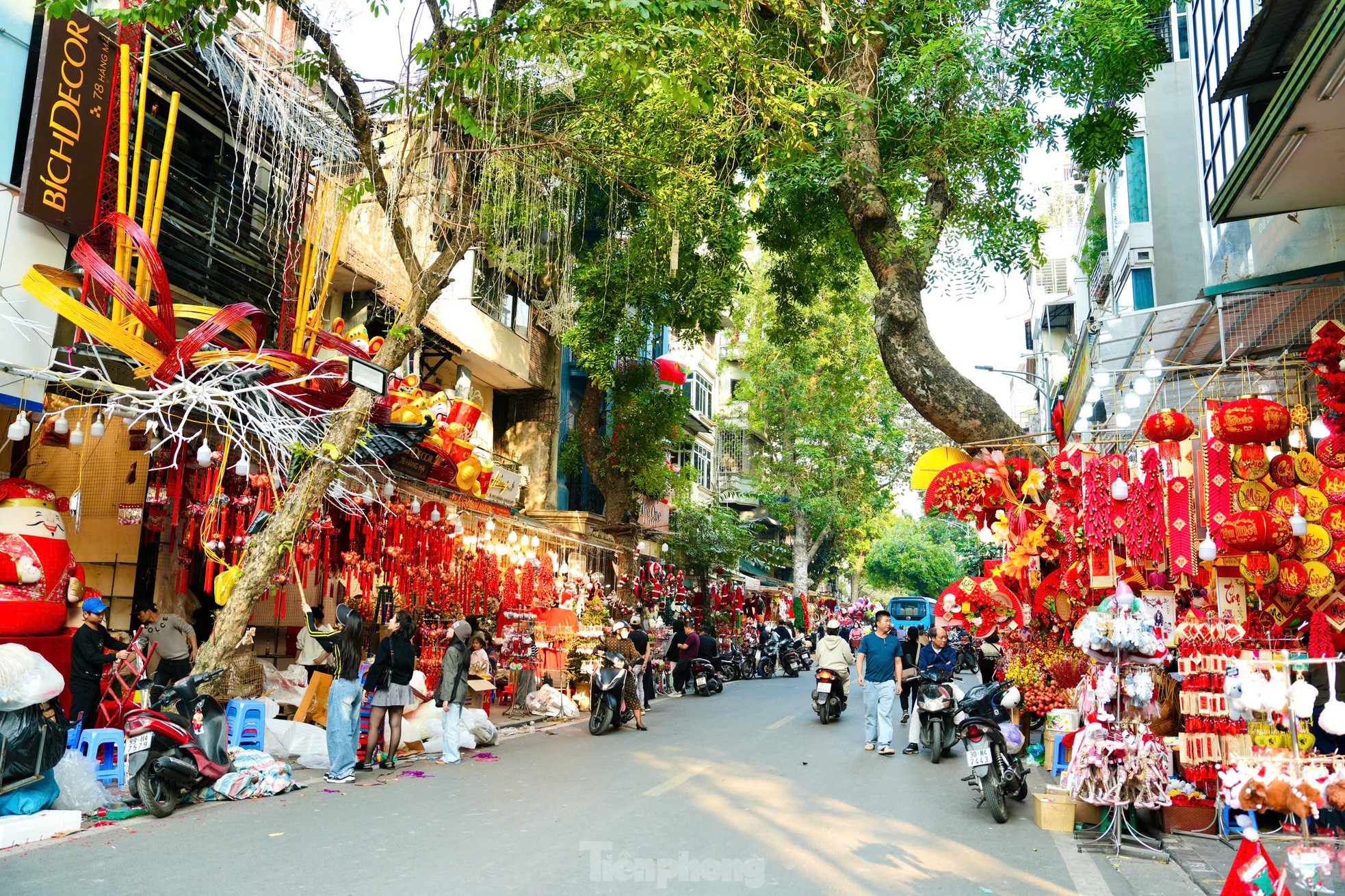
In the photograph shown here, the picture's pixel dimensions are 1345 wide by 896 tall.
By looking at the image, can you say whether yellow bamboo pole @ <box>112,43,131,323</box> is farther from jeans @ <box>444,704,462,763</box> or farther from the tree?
the tree

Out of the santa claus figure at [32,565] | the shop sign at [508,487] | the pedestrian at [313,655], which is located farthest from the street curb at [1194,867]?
the shop sign at [508,487]

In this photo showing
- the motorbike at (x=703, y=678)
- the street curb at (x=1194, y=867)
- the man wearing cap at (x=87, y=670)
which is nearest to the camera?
the street curb at (x=1194, y=867)

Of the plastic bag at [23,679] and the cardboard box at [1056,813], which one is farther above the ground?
the plastic bag at [23,679]

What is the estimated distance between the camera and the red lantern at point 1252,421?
24.9 ft

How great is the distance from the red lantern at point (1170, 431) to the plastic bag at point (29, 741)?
9.23 m

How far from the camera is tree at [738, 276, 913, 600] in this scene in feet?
116

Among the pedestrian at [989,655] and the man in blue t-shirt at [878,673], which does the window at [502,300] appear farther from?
the pedestrian at [989,655]

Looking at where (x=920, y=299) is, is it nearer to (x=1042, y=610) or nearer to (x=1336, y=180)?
(x=1042, y=610)

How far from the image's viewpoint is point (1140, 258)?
18.0m

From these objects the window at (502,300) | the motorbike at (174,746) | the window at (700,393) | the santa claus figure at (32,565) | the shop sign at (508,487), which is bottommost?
the motorbike at (174,746)

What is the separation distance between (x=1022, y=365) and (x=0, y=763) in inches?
1638

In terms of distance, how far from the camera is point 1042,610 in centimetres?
1092

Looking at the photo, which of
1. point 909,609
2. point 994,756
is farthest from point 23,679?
point 909,609

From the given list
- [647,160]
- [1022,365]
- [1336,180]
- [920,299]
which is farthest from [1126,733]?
[1022,365]
